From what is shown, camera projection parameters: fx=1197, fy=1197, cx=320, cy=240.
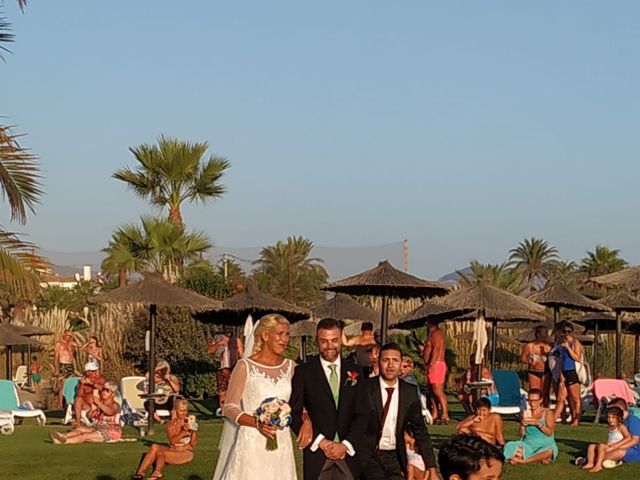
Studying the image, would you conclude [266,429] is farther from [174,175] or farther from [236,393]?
[174,175]

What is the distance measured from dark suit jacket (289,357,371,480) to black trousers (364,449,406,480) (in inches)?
3.8

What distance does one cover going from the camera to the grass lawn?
13.5 m

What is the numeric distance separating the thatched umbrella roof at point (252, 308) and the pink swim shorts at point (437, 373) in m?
3.75

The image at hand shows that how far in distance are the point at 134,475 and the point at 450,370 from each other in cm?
2210

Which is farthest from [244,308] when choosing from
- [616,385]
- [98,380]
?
[616,385]

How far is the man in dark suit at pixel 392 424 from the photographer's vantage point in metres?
8.27

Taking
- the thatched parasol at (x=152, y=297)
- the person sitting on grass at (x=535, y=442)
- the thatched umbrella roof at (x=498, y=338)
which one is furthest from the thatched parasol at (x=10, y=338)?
the person sitting on grass at (x=535, y=442)

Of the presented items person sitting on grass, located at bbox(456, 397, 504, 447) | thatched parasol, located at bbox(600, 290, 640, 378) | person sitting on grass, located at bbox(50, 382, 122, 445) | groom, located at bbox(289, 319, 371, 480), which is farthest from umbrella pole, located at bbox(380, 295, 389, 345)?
groom, located at bbox(289, 319, 371, 480)

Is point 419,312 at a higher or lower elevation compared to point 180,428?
higher

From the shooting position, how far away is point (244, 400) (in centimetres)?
789

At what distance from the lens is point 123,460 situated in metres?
14.5

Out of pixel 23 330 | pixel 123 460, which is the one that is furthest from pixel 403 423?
pixel 23 330

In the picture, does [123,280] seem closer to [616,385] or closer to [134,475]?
[616,385]

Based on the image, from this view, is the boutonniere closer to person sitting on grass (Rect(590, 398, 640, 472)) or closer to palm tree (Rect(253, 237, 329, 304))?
person sitting on grass (Rect(590, 398, 640, 472))
